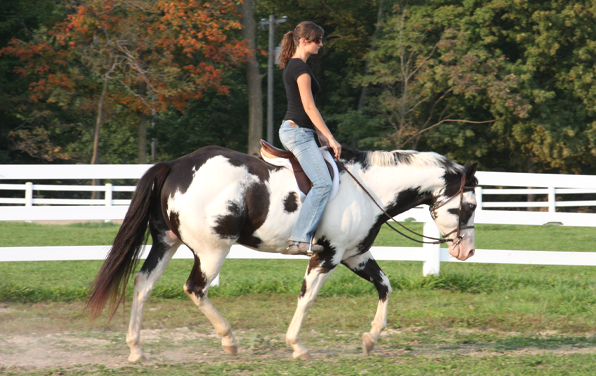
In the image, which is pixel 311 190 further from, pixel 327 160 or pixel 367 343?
pixel 367 343

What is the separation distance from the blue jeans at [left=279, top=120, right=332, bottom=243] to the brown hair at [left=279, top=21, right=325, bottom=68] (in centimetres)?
71

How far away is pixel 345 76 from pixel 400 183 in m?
25.6

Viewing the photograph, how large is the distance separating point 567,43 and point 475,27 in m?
4.05

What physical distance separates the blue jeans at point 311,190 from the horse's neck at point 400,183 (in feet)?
1.40

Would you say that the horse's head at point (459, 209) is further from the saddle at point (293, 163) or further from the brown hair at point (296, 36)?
the brown hair at point (296, 36)

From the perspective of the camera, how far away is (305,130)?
494cm

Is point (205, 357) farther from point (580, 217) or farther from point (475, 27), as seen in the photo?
point (475, 27)

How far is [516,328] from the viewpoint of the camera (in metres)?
5.99

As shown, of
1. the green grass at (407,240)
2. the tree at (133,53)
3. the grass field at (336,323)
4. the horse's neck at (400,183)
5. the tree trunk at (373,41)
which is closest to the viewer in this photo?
the grass field at (336,323)

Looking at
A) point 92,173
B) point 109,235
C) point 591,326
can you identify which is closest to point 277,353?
point 591,326

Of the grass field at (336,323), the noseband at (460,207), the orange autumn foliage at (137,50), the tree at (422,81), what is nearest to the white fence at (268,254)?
the grass field at (336,323)

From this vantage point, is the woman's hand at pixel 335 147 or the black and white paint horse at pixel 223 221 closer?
the black and white paint horse at pixel 223 221

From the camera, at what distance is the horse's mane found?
5.19 m

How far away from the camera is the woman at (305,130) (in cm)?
475
